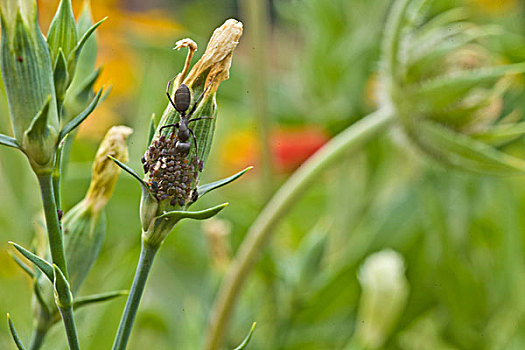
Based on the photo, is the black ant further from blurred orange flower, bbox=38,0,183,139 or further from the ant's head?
blurred orange flower, bbox=38,0,183,139

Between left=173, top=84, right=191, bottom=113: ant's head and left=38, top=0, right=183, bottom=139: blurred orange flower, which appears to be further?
left=38, top=0, right=183, bottom=139: blurred orange flower

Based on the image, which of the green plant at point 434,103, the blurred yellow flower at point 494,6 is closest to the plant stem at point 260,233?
the green plant at point 434,103

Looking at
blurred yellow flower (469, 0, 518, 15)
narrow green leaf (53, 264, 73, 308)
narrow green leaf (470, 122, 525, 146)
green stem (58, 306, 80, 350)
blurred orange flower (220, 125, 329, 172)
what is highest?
blurred yellow flower (469, 0, 518, 15)

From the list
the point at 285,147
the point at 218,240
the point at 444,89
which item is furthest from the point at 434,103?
the point at 285,147

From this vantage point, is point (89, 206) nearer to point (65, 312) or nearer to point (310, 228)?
point (65, 312)

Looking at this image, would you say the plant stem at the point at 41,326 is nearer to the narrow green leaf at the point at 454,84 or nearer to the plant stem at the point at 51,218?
the plant stem at the point at 51,218

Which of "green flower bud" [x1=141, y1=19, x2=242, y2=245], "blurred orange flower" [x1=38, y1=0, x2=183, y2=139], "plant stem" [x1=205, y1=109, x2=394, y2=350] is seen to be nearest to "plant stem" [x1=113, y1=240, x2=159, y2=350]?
"green flower bud" [x1=141, y1=19, x2=242, y2=245]
